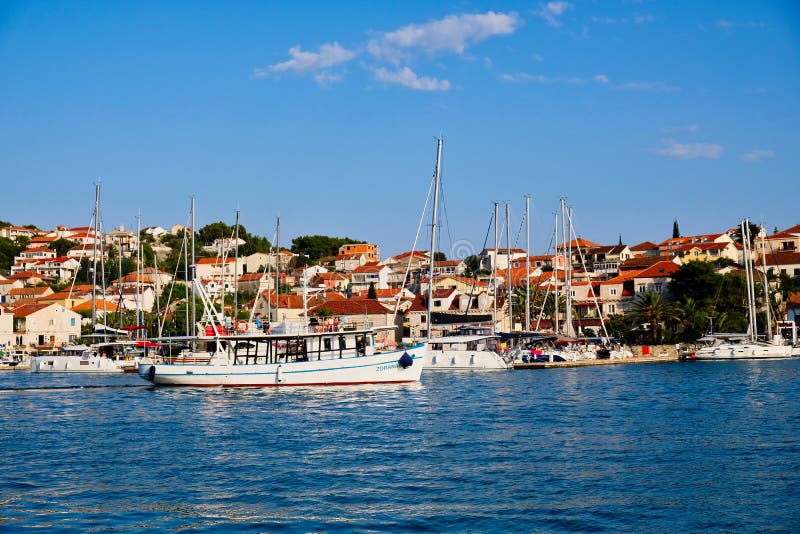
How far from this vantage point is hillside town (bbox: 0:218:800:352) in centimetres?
7500

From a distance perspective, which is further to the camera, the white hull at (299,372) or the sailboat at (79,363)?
the sailboat at (79,363)

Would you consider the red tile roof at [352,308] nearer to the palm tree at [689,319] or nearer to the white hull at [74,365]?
the palm tree at [689,319]

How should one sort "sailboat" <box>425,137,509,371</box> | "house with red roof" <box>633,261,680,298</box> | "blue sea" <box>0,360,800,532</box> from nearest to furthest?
"blue sea" <box>0,360,800,532</box>
"sailboat" <box>425,137,509,371</box>
"house with red roof" <box>633,261,680,298</box>

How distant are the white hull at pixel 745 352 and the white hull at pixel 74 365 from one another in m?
43.8

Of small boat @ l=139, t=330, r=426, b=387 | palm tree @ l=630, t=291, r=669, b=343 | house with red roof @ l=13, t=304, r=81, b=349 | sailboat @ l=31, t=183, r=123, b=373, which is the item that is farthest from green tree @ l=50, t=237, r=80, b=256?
small boat @ l=139, t=330, r=426, b=387

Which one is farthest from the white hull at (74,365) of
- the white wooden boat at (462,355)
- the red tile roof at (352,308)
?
the red tile roof at (352,308)

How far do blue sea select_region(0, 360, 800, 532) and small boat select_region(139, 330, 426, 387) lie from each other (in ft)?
3.92

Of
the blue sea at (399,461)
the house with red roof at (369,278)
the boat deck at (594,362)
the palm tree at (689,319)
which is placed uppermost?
the house with red roof at (369,278)

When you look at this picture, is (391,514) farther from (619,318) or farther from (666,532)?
(619,318)

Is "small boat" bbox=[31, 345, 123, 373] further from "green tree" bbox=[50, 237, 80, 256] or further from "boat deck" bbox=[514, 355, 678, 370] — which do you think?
"green tree" bbox=[50, 237, 80, 256]

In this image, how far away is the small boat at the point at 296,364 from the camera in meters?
41.4

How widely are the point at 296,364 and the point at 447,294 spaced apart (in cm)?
6373

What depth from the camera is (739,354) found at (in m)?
69.8

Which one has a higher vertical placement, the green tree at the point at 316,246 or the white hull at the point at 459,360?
the green tree at the point at 316,246
